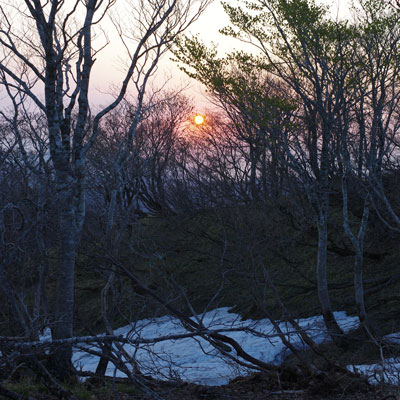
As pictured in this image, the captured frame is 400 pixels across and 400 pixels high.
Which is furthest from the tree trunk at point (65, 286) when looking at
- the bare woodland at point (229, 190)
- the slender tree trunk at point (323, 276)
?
the slender tree trunk at point (323, 276)

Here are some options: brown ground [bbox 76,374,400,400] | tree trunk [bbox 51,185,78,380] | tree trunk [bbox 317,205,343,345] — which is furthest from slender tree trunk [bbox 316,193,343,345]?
tree trunk [bbox 51,185,78,380]

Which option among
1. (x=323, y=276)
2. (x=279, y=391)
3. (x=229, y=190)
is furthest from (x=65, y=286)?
(x=229, y=190)

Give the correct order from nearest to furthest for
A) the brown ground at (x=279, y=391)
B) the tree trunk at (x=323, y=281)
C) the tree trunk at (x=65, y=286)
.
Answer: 1. the brown ground at (x=279, y=391)
2. the tree trunk at (x=65, y=286)
3. the tree trunk at (x=323, y=281)

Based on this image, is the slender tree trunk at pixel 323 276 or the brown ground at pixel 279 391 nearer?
the brown ground at pixel 279 391

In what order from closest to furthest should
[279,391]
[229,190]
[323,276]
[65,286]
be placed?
[279,391], [65,286], [323,276], [229,190]

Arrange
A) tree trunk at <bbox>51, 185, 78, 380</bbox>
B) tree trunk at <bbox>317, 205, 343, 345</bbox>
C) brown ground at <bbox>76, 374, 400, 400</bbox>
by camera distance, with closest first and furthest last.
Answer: brown ground at <bbox>76, 374, 400, 400</bbox>, tree trunk at <bbox>51, 185, 78, 380</bbox>, tree trunk at <bbox>317, 205, 343, 345</bbox>

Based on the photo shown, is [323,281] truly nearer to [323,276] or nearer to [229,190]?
[323,276]

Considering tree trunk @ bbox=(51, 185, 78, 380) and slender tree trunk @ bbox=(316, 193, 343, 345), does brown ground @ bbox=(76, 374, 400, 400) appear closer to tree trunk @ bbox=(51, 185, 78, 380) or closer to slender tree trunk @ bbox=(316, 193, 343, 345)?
tree trunk @ bbox=(51, 185, 78, 380)

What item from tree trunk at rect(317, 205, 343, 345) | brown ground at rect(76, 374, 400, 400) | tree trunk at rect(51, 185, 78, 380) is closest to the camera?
brown ground at rect(76, 374, 400, 400)

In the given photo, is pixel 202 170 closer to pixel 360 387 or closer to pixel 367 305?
pixel 367 305

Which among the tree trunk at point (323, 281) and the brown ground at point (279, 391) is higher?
the tree trunk at point (323, 281)

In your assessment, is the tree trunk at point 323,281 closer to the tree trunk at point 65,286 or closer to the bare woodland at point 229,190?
the bare woodland at point 229,190

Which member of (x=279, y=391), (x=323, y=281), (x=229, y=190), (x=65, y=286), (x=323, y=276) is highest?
(x=229, y=190)

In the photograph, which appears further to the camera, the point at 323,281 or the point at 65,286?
the point at 323,281
